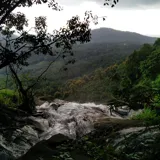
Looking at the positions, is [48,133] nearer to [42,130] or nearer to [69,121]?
[42,130]

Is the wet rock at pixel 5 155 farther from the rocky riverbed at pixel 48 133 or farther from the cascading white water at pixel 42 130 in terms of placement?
the cascading white water at pixel 42 130

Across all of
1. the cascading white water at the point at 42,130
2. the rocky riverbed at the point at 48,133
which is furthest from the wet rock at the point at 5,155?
the cascading white water at the point at 42,130

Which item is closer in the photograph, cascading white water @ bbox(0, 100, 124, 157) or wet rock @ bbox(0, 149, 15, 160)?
wet rock @ bbox(0, 149, 15, 160)

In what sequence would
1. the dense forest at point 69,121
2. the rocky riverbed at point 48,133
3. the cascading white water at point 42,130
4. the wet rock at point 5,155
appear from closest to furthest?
the dense forest at point 69,121
the wet rock at point 5,155
the rocky riverbed at point 48,133
the cascading white water at point 42,130

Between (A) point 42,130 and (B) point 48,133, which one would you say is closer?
(B) point 48,133

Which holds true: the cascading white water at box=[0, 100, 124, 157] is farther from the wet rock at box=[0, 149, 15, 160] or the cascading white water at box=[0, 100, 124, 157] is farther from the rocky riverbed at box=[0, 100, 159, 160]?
the wet rock at box=[0, 149, 15, 160]

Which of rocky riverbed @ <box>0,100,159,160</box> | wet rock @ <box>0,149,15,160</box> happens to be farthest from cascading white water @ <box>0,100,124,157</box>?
wet rock @ <box>0,149,15,160</box>

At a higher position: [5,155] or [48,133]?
[5,155]

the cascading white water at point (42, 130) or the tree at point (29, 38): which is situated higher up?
the tree at point (29, 38)

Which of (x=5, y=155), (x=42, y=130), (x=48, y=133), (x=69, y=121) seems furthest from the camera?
(x=69, y=121)

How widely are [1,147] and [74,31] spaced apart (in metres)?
6.02

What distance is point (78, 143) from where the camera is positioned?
8.13m

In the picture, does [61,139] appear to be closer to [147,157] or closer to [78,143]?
[78,143]

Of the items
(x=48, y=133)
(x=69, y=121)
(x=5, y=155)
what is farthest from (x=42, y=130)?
(x=5, y=155)
